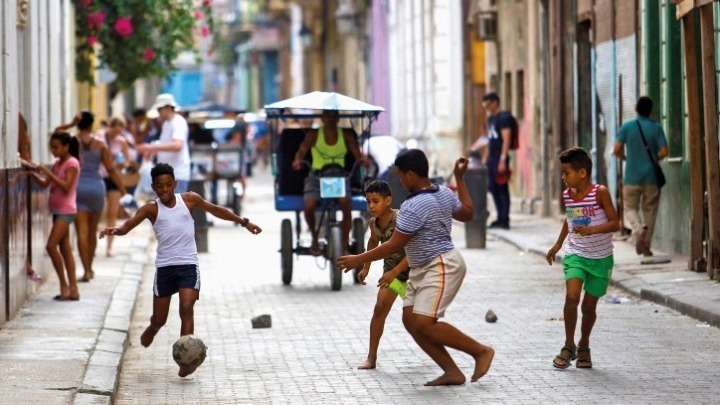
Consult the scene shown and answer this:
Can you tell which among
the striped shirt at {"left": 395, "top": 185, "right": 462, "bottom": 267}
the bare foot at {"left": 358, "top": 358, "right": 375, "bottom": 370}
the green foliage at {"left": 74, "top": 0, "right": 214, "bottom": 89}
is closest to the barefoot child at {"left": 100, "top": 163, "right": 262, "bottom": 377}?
the bare foot at {"left": 358, "top": 358, "right": 375, "bottom": 370}

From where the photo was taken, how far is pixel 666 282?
15.9 m

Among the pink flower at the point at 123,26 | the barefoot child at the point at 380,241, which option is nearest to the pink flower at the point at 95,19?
the pink flower at the point at 123,26

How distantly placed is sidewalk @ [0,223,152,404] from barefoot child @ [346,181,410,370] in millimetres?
1572

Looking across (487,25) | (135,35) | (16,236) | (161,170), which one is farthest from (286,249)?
(487,25)

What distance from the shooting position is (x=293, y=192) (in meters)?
18.4

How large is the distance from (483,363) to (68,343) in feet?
10.5

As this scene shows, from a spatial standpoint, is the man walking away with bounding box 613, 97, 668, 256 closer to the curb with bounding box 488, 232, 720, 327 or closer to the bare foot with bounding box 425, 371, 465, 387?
the curb with bounding box 488, 232, 720, 327

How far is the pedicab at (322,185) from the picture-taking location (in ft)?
55.1

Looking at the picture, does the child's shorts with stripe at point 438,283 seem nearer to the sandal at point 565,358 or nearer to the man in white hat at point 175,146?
the sandal at point 565,358

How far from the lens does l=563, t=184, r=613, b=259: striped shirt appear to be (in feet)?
36.7

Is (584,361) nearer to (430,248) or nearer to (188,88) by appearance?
(430,248)

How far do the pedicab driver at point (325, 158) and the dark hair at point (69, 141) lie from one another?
7.48ft

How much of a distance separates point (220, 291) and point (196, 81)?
11478 centimetres

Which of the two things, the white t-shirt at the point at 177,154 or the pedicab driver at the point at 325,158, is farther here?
the white t-shirt at the point at 177,154
